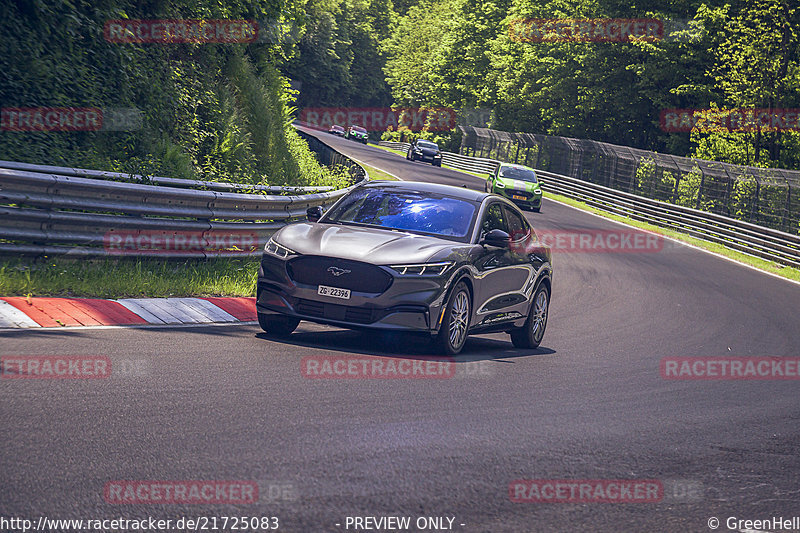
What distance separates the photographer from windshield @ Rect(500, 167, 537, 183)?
3759 cm

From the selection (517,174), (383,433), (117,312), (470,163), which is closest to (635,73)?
(470,163)

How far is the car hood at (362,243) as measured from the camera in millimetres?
9039

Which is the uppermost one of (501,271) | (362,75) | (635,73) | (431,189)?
(635,73)

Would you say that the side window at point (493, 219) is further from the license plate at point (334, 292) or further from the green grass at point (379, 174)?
the green grass at point (379, 174)

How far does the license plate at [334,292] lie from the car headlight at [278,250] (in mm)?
486

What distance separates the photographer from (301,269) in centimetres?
910

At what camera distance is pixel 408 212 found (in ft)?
33.9

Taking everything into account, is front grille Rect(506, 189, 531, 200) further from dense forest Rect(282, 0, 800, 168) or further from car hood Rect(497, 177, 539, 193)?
dense forest Rect(282, 0, 800, 168)

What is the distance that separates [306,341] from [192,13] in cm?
1119

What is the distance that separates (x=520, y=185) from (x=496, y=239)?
2735 centimetres

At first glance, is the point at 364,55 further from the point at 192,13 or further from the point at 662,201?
the point at 192,13

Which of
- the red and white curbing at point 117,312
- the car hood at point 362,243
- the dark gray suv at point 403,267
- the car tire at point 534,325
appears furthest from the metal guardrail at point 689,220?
the red and white curbing at point 117,312

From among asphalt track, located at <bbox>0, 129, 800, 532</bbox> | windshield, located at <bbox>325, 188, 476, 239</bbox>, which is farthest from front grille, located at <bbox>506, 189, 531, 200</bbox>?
windshield, located at <bbox>325, 188, 476, 239</bbox>

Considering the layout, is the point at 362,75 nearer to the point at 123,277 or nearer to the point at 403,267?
the point at 123,277
